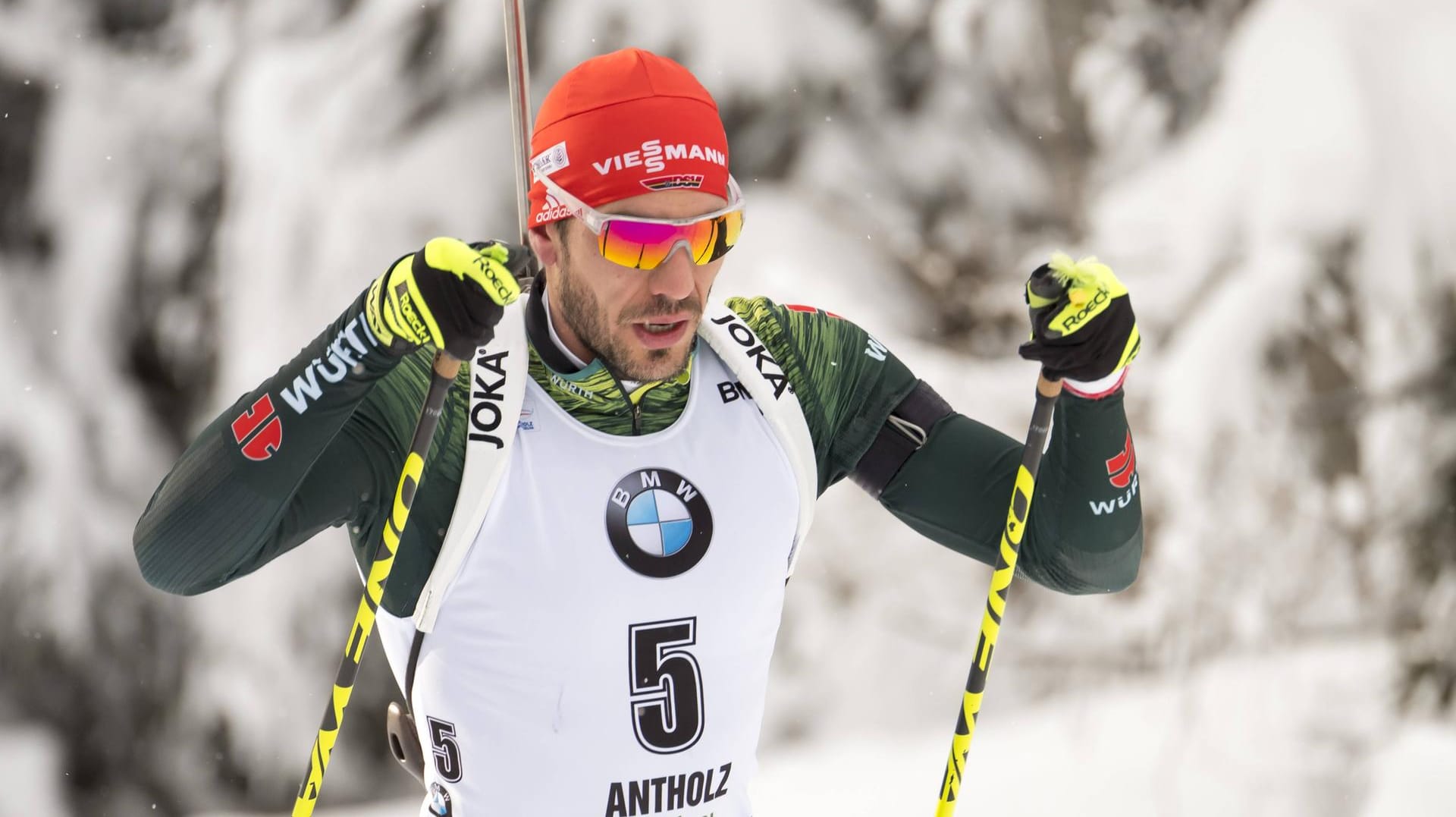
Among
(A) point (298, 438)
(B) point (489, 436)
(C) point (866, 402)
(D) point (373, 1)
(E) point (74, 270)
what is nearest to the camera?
(A) point (298, 438)

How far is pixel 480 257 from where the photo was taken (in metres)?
1.39

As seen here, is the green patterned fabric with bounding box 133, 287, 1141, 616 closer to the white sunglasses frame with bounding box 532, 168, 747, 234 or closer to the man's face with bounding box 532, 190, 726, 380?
the man's face with bounding box 532, 190, 726, 380

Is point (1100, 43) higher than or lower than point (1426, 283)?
higher

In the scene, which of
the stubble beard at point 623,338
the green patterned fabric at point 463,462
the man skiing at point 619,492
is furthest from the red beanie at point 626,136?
the green patterned fabric at point 463,462

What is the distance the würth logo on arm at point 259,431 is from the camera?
1383mm

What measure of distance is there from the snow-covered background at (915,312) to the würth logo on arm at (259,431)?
2269 mm

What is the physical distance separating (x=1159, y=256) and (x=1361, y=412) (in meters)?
0.69

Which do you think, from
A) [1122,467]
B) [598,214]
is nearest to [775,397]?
[598,214]

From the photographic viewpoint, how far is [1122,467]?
66.3 inches

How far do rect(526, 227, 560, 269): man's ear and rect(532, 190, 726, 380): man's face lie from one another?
0.03 meters

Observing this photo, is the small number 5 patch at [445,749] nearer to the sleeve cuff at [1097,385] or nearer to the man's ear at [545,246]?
the man's ear at [545,246]

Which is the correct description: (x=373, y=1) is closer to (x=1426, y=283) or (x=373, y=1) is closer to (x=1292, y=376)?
(x=1292, y=376)

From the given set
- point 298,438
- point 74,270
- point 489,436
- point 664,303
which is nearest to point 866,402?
point 664,303

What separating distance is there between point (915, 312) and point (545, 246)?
2.30 metres
